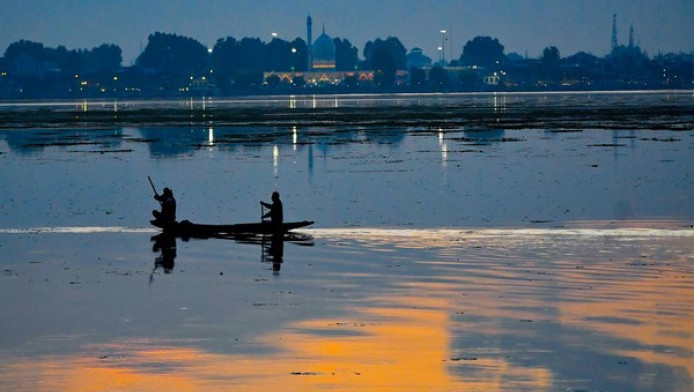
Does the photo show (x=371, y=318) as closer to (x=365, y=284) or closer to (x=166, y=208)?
(x=365, y=284)

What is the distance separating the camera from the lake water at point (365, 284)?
18.0 metres

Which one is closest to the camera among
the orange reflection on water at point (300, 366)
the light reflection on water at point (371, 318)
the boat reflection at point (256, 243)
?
the orange reflection on water at point (300, 366)

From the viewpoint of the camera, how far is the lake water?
18.0m

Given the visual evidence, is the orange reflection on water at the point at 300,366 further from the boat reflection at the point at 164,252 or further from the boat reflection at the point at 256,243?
the boat reflection at the point at 256,243

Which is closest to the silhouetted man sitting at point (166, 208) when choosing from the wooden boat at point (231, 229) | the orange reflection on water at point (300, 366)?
the wooden boat at point (231, 229)

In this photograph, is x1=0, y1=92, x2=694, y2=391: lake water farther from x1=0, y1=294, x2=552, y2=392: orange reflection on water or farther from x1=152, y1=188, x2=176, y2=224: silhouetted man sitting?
x1=152, y1=188, x2=176, y2=224: silhouetted man sitting

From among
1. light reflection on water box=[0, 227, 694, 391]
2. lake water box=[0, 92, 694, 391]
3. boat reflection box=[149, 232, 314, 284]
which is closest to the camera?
light reflection on water box=[0, 227, 694, 391]

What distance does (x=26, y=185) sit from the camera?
53.7 meters

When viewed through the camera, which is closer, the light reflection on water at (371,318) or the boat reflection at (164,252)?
the light reflection on water at (371,318)

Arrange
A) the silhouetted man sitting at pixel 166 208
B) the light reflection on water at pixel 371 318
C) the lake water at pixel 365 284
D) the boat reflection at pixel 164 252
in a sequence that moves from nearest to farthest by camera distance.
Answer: the light reflection on water at pixel 371 318, the lake water at pixel 365 284, the boat reflection at pixel 164 252, the silhouetted man sitting at pixel 166 208

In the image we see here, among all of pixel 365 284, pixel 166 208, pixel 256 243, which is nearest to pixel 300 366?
pixel 365 284

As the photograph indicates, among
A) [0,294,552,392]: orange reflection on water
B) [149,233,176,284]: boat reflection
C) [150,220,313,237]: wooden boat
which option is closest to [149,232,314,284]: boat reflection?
[149,233,176,284]: boat reflection

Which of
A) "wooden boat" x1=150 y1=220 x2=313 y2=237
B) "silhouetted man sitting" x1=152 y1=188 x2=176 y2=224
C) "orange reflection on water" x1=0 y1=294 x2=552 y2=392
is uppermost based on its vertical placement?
"silhouetted man sitting" x1=152 y1=188 x2=176 y2=224

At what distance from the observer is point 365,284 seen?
25.3 meters
